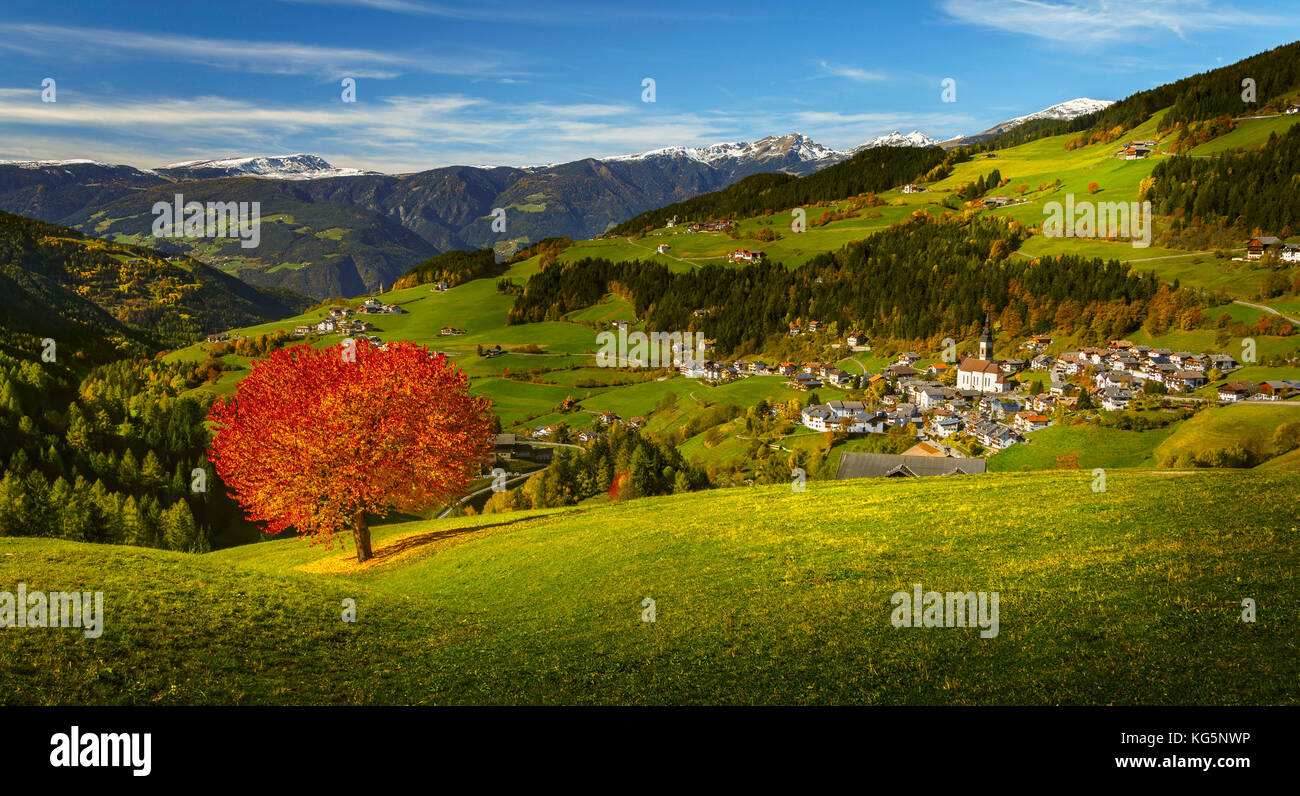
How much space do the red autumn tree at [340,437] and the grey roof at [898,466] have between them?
2461 inches

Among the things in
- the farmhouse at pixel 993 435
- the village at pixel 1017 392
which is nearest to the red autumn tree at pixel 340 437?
the village at pixel 1017 392

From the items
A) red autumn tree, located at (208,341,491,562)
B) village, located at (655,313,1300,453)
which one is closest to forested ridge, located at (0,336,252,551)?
red autumn tree, located at (208,341,491,562)

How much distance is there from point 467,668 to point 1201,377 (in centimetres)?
17107

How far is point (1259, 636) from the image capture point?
60.1 feet

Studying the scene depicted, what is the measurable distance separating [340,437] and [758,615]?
28553mm

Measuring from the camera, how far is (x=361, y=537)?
44.3 metres

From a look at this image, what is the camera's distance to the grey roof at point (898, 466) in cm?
9200

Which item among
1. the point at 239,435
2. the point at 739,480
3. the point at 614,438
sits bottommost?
the point at 739,480

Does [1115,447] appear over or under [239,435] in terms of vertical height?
under

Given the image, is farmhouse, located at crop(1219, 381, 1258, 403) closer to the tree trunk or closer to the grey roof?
the grey roof

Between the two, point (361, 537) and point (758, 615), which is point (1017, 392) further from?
point (758, 615)

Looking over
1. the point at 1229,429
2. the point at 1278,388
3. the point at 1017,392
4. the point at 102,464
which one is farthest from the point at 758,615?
the point at 1017,392
